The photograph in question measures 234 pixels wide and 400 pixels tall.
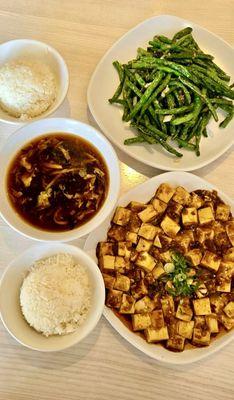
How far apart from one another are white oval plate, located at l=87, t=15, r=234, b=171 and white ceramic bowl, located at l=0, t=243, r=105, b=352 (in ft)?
2.09

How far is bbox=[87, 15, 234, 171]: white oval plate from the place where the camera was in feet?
7.46

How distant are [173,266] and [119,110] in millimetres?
880

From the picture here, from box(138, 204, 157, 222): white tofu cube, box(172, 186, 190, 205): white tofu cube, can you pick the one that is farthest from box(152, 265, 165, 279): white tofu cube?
box(172, 186, 190, 205): white tofu cube

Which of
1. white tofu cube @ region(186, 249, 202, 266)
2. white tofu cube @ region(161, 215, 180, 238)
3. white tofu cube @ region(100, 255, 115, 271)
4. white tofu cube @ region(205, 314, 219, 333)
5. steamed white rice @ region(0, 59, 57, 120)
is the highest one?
steamed white rice @ region(0, 59, 57, 120)

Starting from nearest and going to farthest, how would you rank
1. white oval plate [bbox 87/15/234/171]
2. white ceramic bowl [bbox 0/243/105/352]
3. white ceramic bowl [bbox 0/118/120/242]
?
white ceramic bowl [bbox 0/243/105/352], white ceramic bowl [bbox 0/118/120/242], white oval plate [bbox 87/15/234/171]

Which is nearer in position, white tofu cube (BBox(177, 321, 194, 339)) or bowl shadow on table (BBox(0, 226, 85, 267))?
white tofu cube (BBox(177, 321, 194, 339))

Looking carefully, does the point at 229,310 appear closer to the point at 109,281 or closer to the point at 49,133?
the point at 109,281

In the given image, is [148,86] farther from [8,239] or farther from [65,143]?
[8,239]

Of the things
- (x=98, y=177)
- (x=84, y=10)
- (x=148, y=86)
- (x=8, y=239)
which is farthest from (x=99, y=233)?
(x=84, y=10)

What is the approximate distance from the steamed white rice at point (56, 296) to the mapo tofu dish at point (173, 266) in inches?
5.6

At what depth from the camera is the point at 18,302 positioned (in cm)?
195

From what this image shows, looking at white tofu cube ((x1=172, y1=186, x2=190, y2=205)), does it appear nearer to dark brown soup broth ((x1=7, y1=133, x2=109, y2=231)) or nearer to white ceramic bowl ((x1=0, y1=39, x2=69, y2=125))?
dark brown soup broth ((x1=7, y1=133, x2=109, y2=231))

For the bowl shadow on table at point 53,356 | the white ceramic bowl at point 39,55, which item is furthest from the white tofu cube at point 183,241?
the white ceramic bowl at point 39,55

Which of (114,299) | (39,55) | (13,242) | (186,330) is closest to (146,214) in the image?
(114,299)
